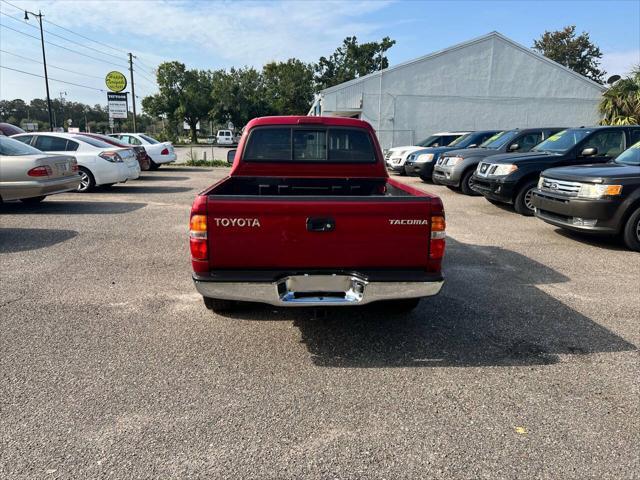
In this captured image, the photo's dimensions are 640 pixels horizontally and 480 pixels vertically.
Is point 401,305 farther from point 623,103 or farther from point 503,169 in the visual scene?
point 623,103

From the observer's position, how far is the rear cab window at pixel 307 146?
17.1 ft

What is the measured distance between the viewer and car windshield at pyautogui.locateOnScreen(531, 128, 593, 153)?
9.39 metres

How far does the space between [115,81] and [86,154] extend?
2418 cm

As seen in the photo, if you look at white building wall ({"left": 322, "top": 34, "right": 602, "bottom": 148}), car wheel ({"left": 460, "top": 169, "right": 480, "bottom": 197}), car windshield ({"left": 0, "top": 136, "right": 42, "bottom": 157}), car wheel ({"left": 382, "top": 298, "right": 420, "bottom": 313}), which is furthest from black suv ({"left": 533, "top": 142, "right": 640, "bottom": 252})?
white building wall ({"left": 322, "top": 34, "right": 602, "bottom": 148})

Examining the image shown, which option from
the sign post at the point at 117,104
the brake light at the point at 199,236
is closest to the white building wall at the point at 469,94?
the sign post at the point at 117,104

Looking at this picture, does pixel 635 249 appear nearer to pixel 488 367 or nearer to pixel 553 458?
pixel 488 367

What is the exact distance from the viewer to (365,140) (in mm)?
5359

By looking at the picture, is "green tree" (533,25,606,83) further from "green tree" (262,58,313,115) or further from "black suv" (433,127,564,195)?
"black suv" (433,127,564,195)

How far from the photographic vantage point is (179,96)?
62969 millimetres

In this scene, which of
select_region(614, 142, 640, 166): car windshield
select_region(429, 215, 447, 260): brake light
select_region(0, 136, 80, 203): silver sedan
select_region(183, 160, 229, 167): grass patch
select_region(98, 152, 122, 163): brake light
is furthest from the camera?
select_region(183, 160, 229, 167): grass patch

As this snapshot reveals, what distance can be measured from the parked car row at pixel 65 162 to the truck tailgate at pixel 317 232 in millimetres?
7318

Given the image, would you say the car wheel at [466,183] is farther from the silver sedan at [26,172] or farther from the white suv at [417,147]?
the silver sedan at [26,172]

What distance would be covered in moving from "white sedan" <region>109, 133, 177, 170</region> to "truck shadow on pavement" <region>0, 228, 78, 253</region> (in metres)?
11.7

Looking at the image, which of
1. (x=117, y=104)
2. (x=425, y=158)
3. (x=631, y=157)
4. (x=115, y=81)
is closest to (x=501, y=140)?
(x=425, y=158)
